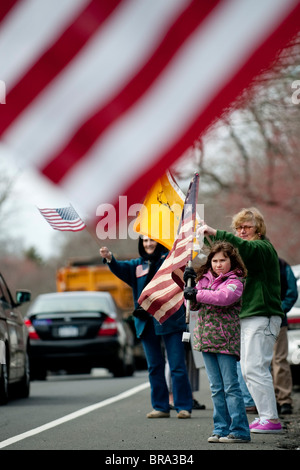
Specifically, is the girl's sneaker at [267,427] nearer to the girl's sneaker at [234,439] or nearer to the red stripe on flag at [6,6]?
the girl's sneaker at [234,439]

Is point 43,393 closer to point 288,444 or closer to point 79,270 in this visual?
point 288,444

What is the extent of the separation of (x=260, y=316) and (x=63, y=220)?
3.87 m

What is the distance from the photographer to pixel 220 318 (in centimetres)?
729

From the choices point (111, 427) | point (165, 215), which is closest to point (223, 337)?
point (165, 215)

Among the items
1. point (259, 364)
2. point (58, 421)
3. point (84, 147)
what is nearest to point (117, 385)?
point (58, 421)

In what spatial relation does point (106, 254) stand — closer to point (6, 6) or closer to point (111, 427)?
point (111, 427)

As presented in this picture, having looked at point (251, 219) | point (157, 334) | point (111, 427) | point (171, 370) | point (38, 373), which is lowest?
point (111, 427)

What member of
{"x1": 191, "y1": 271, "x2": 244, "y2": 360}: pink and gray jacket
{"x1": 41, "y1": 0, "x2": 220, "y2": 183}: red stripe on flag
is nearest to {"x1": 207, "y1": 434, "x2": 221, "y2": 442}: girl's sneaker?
{"x1": 191, "y1": 271, "x2": 244, "y2": 360}: pink and gray jacket

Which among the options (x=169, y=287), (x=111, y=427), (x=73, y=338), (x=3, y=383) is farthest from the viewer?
(x=73, y=338)

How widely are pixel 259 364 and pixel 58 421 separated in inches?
100

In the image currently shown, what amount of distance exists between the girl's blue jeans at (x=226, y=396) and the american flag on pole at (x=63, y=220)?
2.90 metres

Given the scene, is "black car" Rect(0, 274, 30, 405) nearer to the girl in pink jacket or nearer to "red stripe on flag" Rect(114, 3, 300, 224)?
the girl in pink jacket

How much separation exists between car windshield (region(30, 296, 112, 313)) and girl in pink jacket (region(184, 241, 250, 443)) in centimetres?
994

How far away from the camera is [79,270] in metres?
28.9
